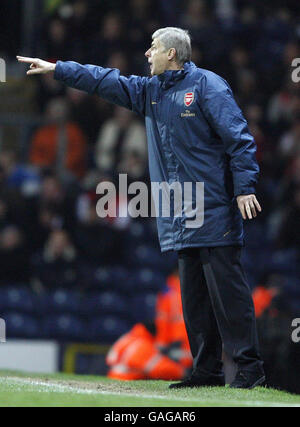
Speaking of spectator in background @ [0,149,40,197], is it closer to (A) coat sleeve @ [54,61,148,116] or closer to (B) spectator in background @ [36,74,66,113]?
(B) spectator in background @ [36,74,66,113]

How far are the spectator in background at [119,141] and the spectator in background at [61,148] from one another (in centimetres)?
23

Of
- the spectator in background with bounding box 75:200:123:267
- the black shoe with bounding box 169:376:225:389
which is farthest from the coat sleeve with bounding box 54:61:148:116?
the spectator in background with bounding box 75:200:123:267

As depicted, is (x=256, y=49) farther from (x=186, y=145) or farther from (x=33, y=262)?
(x=186, y=145)

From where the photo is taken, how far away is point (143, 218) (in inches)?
466

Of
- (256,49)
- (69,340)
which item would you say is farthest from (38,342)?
(256,49)

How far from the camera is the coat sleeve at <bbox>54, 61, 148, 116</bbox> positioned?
5570 mm

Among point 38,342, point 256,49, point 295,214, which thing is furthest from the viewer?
point 256,49

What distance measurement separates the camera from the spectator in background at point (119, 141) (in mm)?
11844

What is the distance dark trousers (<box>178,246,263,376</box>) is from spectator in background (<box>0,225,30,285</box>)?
6.04 meters

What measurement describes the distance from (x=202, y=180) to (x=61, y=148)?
7025mm

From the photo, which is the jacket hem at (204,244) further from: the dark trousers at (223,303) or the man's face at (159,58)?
the man's face at (159,58)

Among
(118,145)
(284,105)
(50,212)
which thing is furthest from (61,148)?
(284,105)

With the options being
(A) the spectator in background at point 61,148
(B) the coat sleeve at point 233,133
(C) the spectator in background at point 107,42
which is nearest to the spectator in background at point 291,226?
(A) the spectator in background at point 61,148

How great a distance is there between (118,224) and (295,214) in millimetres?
1991
